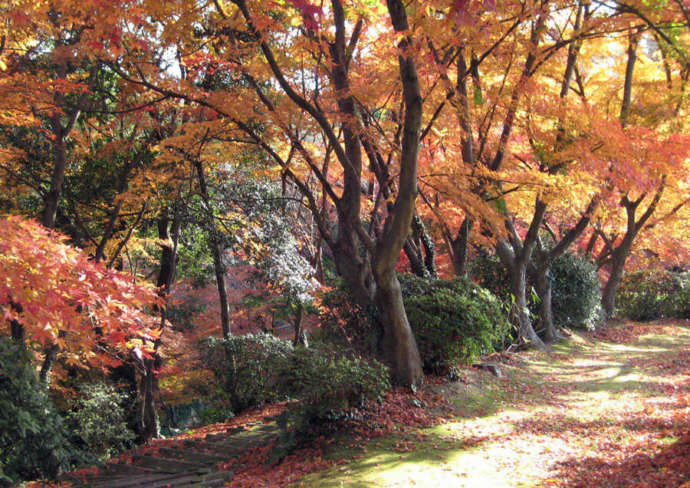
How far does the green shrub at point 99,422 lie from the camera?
8555 mm

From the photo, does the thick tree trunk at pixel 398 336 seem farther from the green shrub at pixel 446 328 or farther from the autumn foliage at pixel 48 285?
the autumn foliage at pixel 48 285

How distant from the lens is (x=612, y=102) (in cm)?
1250

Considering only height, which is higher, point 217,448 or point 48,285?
point 48,285

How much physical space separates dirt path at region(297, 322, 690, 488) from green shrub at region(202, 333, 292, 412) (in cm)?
310

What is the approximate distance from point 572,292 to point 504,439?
870 cm

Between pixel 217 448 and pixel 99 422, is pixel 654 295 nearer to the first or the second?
pixel 217 448

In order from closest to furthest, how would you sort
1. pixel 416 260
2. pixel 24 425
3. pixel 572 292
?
pixel 24 425, pixel 416 260, pixel 572 292

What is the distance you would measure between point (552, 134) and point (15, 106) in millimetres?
8101

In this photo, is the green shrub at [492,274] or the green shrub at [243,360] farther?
the green shrub at [492,274]

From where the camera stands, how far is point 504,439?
5438 millimetres

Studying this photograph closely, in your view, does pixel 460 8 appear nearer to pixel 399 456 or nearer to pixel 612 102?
pixel 399 456

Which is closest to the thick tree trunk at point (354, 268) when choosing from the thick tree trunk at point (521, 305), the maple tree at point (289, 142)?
the maple tree at point (289, 142)

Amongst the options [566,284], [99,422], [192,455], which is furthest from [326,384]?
[566,284]

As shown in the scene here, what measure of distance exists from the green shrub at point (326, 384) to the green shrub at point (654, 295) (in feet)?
47.6
